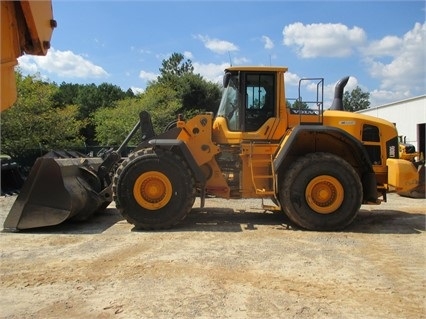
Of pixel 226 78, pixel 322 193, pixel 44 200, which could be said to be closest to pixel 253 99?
pixel 226 78

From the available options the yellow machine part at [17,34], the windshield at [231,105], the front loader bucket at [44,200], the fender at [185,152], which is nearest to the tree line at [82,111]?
the windshield at [231,105]

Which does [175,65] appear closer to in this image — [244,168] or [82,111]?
[82,111]

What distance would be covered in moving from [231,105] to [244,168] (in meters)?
1.34

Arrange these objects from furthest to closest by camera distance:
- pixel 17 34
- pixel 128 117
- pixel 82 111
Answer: pixel 82 111 → pixel 128 117 → pixel 17 34

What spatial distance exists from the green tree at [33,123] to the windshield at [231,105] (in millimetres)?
11703

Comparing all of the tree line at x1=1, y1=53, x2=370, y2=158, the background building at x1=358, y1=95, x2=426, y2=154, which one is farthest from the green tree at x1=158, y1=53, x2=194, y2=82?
the background building at x1=358, y1=95, x2=426, y2=154

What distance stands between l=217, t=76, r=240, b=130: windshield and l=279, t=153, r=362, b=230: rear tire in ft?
5.31

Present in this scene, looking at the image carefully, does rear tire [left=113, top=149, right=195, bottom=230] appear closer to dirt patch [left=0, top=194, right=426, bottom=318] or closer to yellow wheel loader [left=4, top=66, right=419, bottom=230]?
yellow wheel loader [left=4, top=66, right=419, bottom=230]

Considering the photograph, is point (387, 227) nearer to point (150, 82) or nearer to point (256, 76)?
point (256, 76)

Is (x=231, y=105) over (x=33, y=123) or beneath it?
beneath

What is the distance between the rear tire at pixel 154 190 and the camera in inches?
327

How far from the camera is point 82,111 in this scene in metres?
51.0

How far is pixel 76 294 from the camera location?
4836 mm

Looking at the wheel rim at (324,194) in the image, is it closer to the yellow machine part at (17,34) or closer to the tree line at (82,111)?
the tree line at (82,111)
